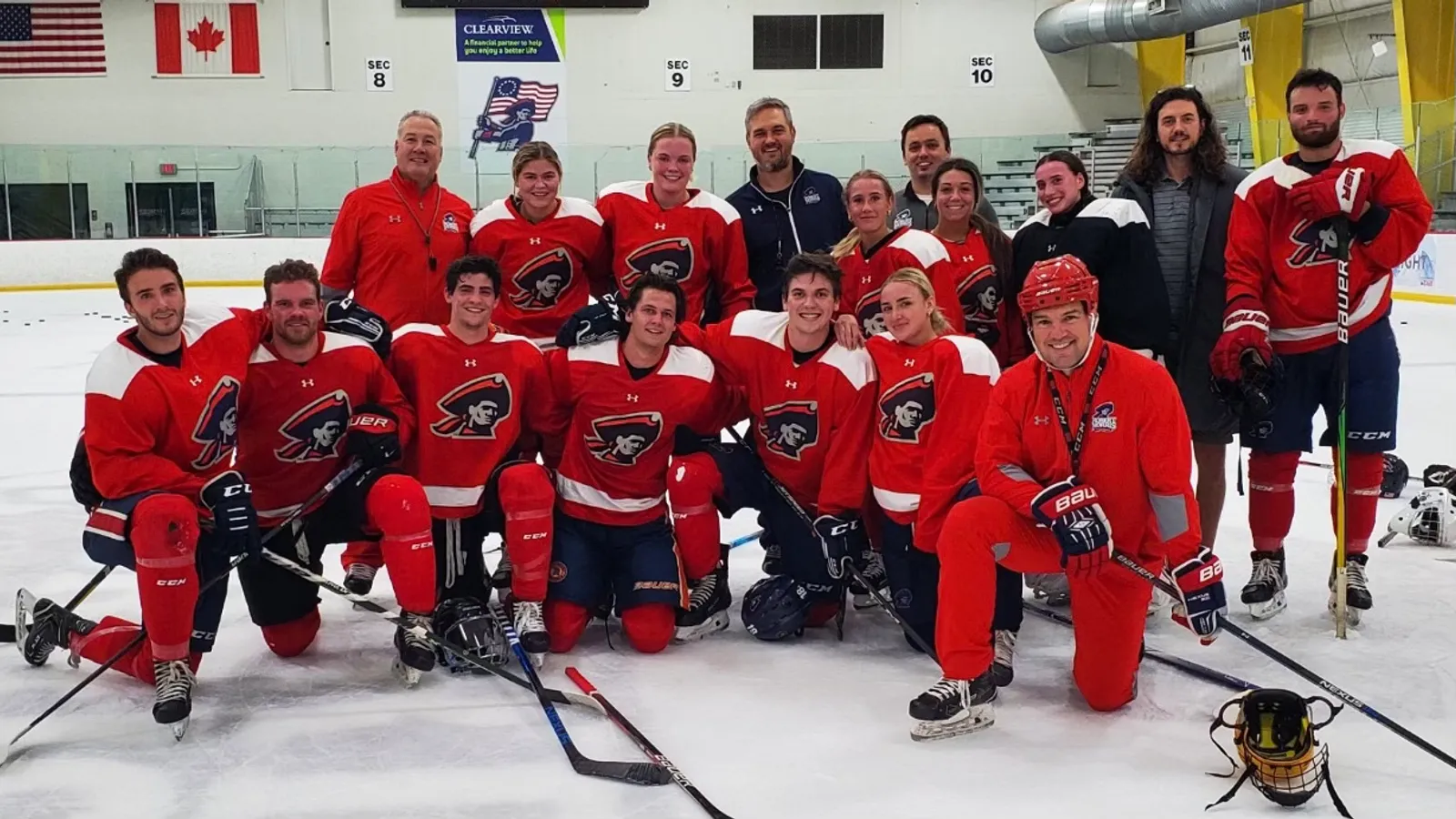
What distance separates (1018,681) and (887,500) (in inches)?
20.6

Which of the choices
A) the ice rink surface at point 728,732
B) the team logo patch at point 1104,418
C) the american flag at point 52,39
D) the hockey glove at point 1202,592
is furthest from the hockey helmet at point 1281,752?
the american flag at point 52,39

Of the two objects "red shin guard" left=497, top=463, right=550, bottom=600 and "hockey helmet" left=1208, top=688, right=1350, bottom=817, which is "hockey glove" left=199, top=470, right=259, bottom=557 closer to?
"red shin guard" left=497, top=463, right=550, bottom=600

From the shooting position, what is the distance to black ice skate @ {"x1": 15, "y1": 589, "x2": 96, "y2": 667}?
9.94 feet

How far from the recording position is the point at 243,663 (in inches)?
121

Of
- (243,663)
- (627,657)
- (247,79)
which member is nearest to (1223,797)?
(627,657)

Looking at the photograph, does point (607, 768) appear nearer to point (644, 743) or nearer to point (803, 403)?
point (644, 743)

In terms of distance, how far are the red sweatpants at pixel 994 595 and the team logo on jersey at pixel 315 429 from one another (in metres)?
1.47

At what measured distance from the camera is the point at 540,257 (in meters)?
3.65

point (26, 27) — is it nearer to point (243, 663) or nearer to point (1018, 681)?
point (243, 663)

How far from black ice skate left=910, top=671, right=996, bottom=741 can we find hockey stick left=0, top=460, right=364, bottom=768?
141 centimetres

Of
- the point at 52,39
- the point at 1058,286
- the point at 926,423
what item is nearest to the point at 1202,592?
the point at 1058,286

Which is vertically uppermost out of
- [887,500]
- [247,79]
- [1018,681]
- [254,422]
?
[247,79]

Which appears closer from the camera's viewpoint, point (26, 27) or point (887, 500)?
point (887, 500)

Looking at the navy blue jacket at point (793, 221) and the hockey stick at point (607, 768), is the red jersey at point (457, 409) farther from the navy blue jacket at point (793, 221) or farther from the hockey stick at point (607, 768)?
the navy blue jacket at point (793, 221)
